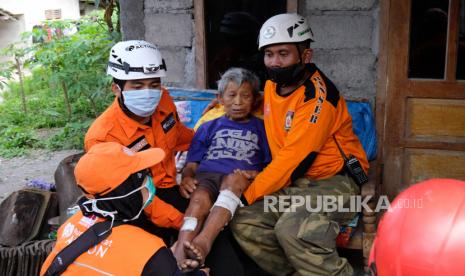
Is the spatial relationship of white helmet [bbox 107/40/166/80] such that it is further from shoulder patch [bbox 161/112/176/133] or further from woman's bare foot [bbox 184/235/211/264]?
woman's bare foot [bbox 184/235/211/264]

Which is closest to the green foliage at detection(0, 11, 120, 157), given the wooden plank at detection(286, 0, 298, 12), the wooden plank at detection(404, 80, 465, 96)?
the wooden plank at detection(286, 0, 298, 12)

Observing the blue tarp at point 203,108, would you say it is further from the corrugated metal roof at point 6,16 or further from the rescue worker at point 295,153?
the corrugated metal roof at point 6,16

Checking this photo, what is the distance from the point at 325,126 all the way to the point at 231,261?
1063 mm

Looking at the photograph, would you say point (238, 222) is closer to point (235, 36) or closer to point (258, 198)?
point (258, 198)

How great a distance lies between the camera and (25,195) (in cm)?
458

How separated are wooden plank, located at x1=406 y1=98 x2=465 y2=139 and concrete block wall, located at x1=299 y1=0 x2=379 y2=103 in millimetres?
363

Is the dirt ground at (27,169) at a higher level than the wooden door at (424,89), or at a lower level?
lower

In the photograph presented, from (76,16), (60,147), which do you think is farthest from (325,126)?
(76,16)

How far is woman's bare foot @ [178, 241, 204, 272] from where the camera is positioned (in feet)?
10.0

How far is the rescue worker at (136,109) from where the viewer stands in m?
3.42

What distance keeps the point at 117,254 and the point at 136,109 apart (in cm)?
124

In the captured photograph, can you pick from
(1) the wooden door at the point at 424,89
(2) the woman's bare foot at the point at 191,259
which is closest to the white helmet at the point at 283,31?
(1) the wooden door at the point at 424,89

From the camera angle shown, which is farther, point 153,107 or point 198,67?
point 198,67

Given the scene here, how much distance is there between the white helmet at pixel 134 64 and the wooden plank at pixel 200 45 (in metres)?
1.61
